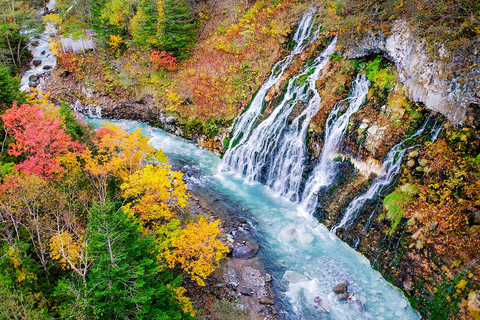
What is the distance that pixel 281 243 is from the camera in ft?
48.6

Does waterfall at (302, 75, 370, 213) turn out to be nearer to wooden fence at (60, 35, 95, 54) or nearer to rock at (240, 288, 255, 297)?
rock at (240, 288, 255, 297)

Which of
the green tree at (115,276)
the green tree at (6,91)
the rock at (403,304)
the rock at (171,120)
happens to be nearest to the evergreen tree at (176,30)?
the rock at (171,120)

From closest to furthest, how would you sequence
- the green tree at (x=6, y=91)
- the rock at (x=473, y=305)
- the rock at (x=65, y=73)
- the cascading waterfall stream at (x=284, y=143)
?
the rock at (x=473, y=305), the green tree at (x=6, y=91), the cascading waterfall stream at (x=284, y=143), the rock at (x=65, y=73)

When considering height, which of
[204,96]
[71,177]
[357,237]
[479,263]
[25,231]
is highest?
[204,96]

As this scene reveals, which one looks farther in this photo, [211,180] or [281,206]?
[211,180]

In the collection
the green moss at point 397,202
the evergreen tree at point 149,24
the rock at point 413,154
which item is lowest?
the green moss at point 397,202

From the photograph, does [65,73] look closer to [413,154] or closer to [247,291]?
[247,291]

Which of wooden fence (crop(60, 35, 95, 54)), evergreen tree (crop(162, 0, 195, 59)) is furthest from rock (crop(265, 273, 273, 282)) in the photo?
wooden fence (crop(60, 35, 95, 54))

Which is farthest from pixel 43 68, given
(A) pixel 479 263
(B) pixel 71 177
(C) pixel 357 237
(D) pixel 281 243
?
(A) pixel 479 263

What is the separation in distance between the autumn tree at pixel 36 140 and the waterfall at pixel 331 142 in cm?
1262

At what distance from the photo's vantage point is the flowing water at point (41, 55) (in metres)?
31.1

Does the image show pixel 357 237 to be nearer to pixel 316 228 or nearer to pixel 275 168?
pixel 316 228

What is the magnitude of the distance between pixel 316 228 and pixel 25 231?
13.0 metres

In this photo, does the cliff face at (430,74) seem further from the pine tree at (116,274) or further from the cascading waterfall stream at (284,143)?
the pine tree at (116,274)
